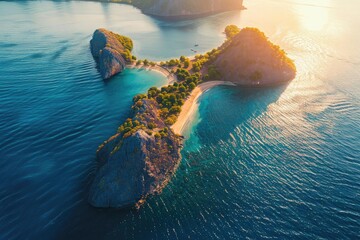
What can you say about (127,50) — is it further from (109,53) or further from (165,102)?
(165,102)

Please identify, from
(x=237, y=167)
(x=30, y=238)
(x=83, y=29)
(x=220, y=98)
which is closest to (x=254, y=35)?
(x=220, y=98)

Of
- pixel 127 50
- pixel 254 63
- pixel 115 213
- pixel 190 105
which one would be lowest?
pixel 115 213

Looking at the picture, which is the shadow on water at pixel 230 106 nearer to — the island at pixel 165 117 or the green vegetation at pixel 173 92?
the island at pixel 165 117

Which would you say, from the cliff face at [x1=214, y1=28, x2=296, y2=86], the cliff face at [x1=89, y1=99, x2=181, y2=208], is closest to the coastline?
the cliff face at [x1=214, y1=28, x2=296, y2=86]

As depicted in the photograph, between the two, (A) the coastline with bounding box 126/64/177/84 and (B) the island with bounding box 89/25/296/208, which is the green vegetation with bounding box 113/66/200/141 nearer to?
(B) the island with bounding box 89/25/296/208

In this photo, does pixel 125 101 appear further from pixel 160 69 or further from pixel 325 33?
pixel 325 33

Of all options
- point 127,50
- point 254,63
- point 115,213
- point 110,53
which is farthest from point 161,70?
point 115,213
